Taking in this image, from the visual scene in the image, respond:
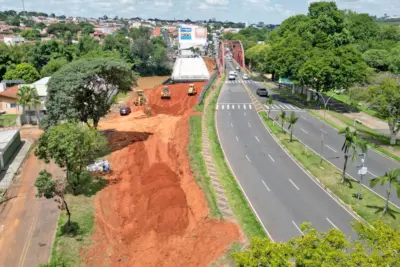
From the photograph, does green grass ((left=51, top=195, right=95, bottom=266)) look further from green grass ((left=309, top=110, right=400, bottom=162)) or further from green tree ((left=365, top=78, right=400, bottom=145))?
green tree ((left=365, top=78, right=400, bottom=145))

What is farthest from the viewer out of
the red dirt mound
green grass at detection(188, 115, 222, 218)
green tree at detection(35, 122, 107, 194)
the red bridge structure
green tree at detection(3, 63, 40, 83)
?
the red bridge structure

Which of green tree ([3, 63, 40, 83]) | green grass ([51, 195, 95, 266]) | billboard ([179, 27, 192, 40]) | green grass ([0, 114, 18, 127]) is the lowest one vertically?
green grass ([0, 114, 18, 127])

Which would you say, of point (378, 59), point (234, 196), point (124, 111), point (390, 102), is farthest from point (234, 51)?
point (234, 196)

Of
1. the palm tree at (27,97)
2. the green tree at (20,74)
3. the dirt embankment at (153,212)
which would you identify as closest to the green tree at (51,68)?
the green tree at (20,74)

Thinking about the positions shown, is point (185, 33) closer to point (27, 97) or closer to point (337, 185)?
point (27, 97)

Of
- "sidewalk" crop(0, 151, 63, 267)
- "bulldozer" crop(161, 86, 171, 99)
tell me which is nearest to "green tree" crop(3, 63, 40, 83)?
"bulldozer" crop(161, 86, 171, 99)

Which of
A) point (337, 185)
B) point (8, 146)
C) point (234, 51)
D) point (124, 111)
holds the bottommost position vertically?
point (124, 111)

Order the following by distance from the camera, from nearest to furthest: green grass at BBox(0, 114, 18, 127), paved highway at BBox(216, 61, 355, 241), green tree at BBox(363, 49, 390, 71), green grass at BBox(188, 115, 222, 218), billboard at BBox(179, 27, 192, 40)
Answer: paved highway at BBox(216, 61, 355, 241)
green grass at BBox(188, 115, 222, 218)
green grass at BBox(0, 114, 18, 127)
green tree at BBox(363, 49, 390, 71)
billboard at BBox(179, 27, 192, 40)
